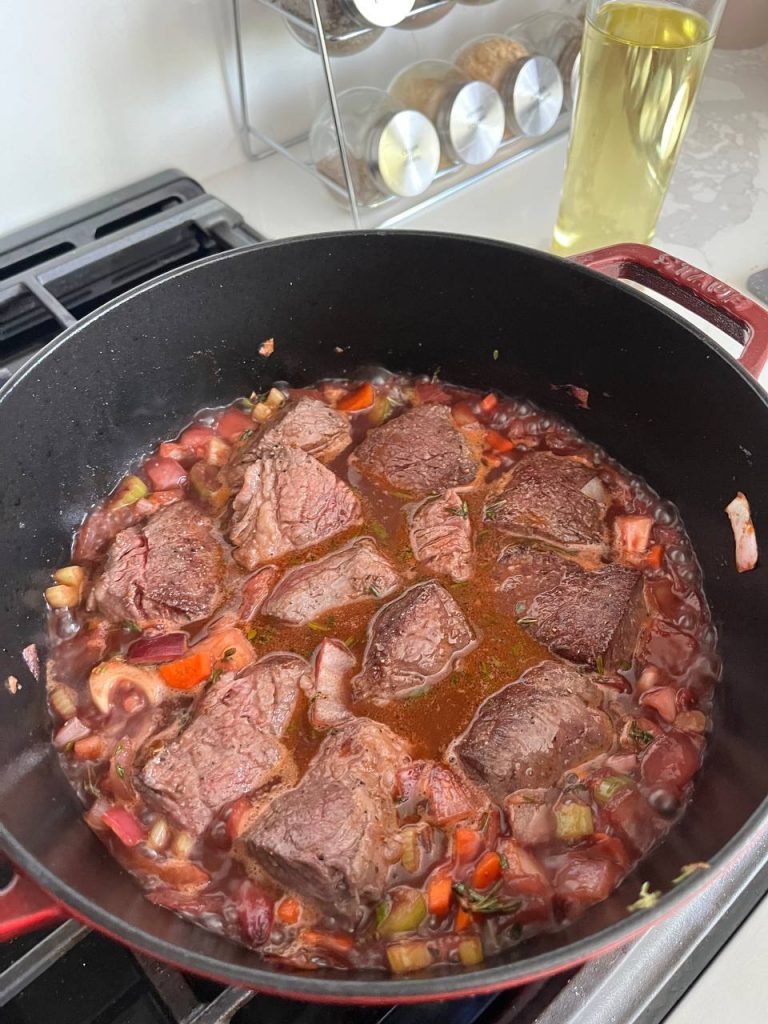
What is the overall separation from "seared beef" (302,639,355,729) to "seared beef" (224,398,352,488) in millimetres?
556

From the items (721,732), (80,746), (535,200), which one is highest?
(535,200)

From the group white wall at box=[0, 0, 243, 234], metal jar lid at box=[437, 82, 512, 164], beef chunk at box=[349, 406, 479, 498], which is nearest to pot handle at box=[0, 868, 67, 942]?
beef chunk at box=[349, 406, 479, 498]

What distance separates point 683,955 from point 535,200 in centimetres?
240

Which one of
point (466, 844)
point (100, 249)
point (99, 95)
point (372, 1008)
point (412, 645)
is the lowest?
point (372, 1008)

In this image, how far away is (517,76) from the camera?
2738mm

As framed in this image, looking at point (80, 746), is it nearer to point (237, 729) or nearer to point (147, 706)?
point (147, 706)

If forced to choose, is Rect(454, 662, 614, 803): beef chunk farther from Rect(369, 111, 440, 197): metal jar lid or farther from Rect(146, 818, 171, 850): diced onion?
Rect(369, 111, 440, 197): metal jar lid

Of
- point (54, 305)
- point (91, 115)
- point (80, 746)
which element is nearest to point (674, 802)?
point (80, 746)

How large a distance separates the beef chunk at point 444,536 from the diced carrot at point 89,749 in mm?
860

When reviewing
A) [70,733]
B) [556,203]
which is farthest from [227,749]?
[556,203]

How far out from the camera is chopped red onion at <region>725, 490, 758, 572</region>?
6.03ft

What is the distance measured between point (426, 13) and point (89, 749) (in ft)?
7.85

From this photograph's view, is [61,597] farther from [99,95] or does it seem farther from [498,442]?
[99,95]

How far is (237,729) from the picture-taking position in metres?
1.74
